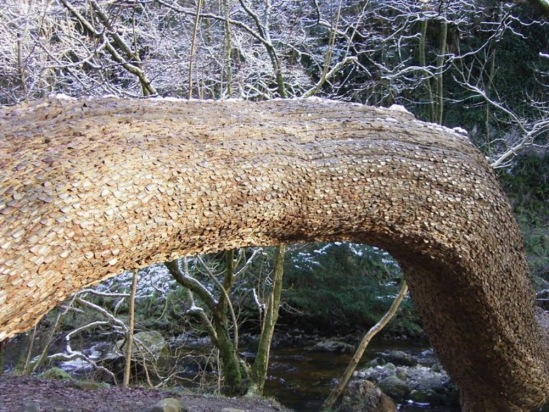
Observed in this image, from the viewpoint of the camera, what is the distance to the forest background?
6160mm

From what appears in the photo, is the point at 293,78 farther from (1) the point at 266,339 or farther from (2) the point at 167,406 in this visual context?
(2) the point at 167,406

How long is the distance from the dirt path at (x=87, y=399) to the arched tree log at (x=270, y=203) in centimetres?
157

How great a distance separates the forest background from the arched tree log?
1776mm

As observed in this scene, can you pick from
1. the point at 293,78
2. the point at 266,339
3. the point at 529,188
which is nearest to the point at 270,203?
the point at 266,339

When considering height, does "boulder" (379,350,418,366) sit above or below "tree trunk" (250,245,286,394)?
below

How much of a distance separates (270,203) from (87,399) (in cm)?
238

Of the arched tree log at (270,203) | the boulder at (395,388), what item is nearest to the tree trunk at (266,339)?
the arched tree log at (270,203)

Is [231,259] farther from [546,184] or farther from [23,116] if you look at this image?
[546,184]

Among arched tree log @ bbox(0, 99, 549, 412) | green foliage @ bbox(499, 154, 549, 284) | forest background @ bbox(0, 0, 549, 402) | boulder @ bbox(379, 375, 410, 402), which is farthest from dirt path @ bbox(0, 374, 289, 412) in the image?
green foliage @ bbox(499, 154, 549, 284)

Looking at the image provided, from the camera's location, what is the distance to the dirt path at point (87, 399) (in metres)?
4.05

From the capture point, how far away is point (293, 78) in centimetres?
773

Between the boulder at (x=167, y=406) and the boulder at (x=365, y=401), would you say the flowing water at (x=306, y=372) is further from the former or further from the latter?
the boulder at (x=167, y=406)

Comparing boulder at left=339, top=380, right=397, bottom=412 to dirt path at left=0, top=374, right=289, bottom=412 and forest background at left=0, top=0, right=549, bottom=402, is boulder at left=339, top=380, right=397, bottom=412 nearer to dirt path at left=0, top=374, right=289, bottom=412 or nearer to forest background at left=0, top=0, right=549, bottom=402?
dirt path at left=0, top=374, right=289, bottom=412

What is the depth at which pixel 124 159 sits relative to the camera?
2260mm
